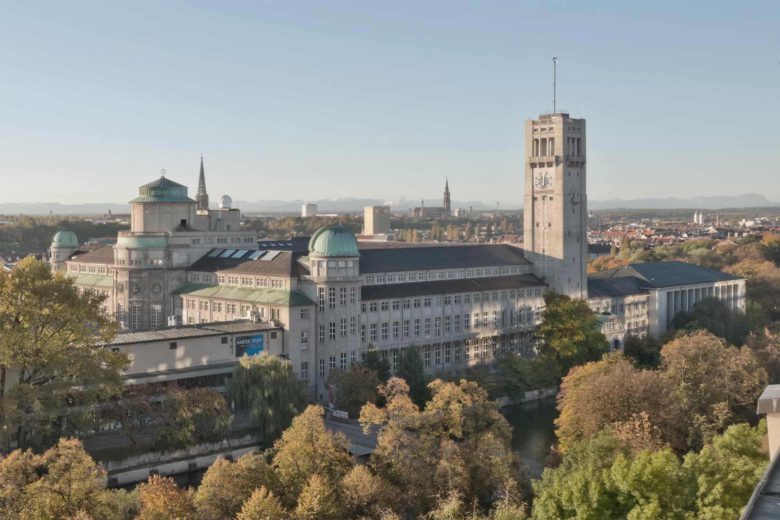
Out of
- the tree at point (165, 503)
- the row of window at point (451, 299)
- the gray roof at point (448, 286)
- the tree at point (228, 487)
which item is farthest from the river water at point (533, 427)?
the tree at point (165, 503)

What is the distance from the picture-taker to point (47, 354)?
5412cm

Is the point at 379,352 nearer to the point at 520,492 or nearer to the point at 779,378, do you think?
the point at 779,378

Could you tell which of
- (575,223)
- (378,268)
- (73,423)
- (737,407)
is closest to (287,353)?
(378,268)

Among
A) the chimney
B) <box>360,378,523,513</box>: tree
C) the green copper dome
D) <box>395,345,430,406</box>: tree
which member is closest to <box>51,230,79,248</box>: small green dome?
the green copper dome

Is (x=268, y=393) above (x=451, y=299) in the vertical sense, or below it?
below

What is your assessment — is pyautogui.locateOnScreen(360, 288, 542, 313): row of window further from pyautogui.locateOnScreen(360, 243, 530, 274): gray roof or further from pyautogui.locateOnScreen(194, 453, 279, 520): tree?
pyautogui.locateOnScreen(194, 453, 279, 520): tree

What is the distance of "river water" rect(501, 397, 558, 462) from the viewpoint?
6538 centimetres

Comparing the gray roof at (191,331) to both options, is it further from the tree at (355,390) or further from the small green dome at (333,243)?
the tree at (355,390)

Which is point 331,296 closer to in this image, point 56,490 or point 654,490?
point 56,490

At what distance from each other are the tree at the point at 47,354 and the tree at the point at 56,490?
1432 cm

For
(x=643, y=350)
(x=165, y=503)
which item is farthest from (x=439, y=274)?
(x=165, y=503)

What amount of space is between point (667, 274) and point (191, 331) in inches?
2699

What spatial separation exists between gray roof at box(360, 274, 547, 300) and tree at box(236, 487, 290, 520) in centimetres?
4634

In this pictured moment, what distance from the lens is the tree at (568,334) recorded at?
294ft
